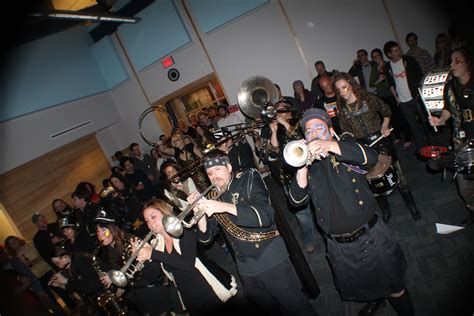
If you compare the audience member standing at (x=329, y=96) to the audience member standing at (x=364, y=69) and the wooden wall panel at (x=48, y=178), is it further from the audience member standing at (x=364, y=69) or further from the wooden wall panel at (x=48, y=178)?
the wooden wall panel at (x=48, y=178)

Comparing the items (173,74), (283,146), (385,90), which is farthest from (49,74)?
(385,90)

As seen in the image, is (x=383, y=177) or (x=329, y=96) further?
(x=329, y=96)

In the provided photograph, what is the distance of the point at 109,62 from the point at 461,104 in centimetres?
1118

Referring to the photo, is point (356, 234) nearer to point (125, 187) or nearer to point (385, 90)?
point (385, 90)

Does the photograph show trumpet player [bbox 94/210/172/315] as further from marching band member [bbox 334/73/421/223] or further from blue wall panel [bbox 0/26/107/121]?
blue wall panel [bbox 0/26/107/121]

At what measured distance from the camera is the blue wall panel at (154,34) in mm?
9648

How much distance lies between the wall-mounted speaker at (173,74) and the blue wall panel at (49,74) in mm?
3082

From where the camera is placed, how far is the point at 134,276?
3723 millimetres

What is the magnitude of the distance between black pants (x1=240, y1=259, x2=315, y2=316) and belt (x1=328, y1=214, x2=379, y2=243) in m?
0.60

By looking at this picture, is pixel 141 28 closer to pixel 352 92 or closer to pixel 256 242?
pixel 352 92

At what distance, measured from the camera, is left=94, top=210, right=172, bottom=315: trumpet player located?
147 inches

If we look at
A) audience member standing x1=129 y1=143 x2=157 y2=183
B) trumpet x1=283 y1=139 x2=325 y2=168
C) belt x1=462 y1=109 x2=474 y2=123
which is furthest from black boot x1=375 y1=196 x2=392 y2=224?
audience member standing x1=129 y1=143 x2=157 y2=183

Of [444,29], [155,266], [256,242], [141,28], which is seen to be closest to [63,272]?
[155,266]

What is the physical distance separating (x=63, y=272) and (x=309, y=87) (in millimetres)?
7936
